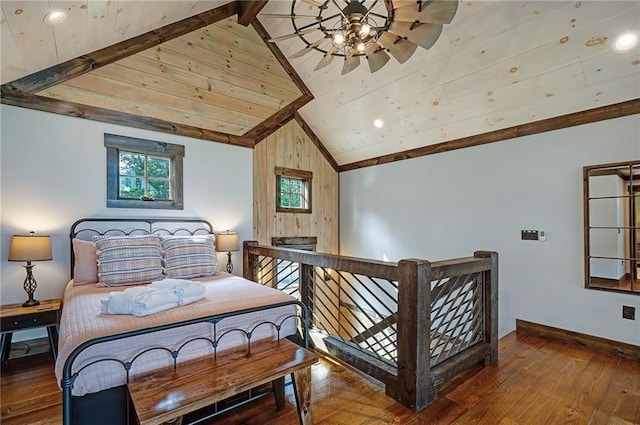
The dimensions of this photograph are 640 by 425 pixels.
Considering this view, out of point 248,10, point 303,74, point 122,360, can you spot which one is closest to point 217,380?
point 122,360

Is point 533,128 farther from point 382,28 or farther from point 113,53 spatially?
point 113,53

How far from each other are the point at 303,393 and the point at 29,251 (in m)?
2.72

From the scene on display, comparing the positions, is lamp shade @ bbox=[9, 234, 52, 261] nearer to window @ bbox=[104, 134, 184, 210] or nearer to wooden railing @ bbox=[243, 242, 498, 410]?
window @ bbox=[104, 134, 184, 210]

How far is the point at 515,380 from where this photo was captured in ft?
8.00

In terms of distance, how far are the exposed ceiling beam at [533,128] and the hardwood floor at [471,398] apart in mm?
2340

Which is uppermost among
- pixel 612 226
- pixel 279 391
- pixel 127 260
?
pixel 612 226

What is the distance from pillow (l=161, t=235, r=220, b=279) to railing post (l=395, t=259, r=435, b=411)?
6.77 ft

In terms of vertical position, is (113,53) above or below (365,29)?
above

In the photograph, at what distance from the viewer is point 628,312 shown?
2867mm

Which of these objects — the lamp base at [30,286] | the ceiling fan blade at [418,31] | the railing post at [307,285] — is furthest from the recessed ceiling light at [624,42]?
the lamp base at [30,286]

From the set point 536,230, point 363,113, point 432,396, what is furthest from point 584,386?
point 363,113

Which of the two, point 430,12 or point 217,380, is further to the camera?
point 430,12

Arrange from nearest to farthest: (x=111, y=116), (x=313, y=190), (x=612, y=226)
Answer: (x=612, y=226)
(x=111, y=116)
(x=313, y=190)

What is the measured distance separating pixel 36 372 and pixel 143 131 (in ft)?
8.54
